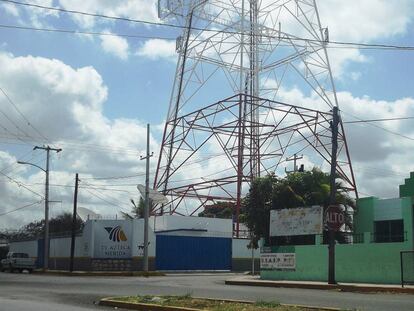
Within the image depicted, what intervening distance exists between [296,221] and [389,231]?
5344mm

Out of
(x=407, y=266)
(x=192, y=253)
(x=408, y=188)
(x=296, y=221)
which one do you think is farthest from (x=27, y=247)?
(x=407, y=266)

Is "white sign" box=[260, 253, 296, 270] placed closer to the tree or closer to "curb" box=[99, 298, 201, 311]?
the tree

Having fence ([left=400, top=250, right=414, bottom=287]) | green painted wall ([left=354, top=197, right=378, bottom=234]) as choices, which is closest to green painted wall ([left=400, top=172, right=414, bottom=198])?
green painted wall ([left=354, top=197, right=378, bottom=234])

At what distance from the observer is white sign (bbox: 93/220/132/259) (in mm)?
52812

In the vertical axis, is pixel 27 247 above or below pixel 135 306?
above

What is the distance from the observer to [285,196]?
128 feet

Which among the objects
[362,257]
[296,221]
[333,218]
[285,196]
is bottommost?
[362,257]

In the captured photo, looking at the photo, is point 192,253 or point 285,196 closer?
point 285,196

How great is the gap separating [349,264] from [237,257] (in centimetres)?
2771

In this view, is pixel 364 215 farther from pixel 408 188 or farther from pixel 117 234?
pixel 117 234

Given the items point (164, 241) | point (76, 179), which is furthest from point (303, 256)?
point (76, 179)

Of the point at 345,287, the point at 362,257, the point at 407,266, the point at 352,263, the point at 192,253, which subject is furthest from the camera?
the point at 192,253

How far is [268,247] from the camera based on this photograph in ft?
125

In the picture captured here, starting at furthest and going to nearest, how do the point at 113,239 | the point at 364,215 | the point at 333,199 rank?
1. the point at 113,239
2. the point at 364,215
3. the point at 333,199
